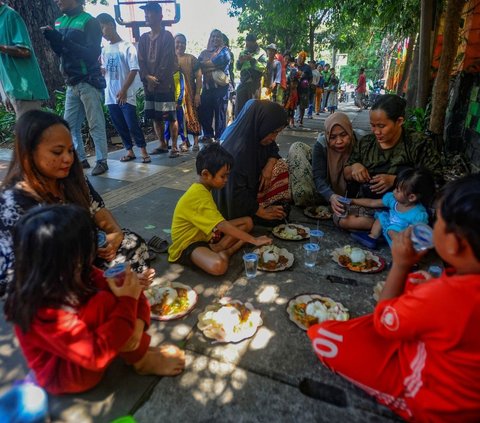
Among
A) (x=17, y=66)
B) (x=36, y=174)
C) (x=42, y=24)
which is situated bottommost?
(x=36, y=174)

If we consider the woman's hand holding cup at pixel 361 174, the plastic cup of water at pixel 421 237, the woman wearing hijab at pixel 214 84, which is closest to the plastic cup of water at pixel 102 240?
the plastic cup of water at pixel 421 237

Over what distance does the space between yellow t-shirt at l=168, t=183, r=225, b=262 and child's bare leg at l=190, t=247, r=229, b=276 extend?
0.12 metres

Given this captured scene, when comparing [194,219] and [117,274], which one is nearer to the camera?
[117,274]

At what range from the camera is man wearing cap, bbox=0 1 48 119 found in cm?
345

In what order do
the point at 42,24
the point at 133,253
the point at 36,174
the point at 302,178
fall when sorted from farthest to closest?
the point at 42,24, the point at 302,178, the point at 133,253, the point at 36,174

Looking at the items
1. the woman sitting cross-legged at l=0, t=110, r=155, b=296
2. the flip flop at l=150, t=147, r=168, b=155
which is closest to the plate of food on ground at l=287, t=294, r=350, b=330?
the woman sitting cross-legged at l=0, t=110, r=155, b=296

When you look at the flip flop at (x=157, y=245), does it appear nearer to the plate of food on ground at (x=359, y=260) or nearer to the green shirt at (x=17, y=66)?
the plate of food on ground at (x=359, y=260)

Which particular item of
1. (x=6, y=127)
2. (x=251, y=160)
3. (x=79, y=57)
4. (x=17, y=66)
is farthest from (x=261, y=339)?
(x=6, y=127)

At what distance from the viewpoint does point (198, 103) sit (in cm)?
649

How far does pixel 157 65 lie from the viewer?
5.27 meters

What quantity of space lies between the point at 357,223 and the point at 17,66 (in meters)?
4.07

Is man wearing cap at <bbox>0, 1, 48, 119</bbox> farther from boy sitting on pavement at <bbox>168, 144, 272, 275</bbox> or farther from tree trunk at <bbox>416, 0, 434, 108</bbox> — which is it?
tree trunk at <bbox>416, 0, 434, 108</bbox>

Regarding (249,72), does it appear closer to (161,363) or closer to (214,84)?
(214,84)

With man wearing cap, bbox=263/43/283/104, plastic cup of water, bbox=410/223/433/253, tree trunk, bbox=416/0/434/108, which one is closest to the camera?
plastic cup of water, bbox=410/223/433/253
